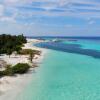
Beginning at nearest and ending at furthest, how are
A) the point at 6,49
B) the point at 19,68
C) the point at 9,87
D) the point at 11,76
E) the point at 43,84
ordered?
the point at 9,87 < the point at 43,84 < the point at 11,76 < the point at 19,68 < the point at 6,49

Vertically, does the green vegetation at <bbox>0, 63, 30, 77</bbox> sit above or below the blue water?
above

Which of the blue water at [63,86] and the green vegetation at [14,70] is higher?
the green vegetation at [14,70]

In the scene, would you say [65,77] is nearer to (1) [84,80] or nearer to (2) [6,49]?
(1) [84,80]

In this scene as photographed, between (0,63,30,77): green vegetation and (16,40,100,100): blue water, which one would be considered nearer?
(16,40,100,100): blue water

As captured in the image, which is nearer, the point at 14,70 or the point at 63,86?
the point at 63,86

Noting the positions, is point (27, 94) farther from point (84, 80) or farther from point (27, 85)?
point (84, 80)

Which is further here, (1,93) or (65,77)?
(65,77)

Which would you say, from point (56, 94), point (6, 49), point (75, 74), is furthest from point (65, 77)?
point (6, 49)

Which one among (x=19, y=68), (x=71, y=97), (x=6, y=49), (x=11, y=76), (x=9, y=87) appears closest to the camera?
(x=71, y=97)

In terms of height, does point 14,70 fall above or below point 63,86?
above

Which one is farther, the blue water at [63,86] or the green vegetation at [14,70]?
the green vegetation at [14,70]
